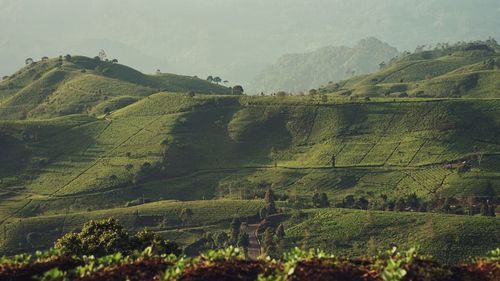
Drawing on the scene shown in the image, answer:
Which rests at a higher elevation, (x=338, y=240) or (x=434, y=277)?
(x=434, y=277)

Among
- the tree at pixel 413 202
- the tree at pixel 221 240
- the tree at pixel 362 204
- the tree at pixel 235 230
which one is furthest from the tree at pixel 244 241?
the tree at pixel 413 202

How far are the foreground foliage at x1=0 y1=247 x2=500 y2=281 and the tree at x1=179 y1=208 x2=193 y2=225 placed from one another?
5076 inches

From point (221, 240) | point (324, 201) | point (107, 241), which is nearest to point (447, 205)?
point (324, 201)

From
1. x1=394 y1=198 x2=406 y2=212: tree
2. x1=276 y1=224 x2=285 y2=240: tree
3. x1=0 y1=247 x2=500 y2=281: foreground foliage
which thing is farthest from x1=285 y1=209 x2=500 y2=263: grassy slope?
x1=0 y1=247 x2=500 y2=281: foreground foliage

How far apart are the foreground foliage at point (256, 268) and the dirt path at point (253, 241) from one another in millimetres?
108260

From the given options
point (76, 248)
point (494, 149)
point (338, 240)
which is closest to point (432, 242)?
point (338, 240)

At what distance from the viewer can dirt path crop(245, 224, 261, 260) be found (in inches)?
5507

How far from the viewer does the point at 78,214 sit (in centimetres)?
16475

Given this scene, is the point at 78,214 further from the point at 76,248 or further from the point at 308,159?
the point at 76,248

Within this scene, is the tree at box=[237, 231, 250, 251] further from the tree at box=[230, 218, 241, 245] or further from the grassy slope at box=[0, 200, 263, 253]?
the grassy slope at box=[0, 200, 263, 253]

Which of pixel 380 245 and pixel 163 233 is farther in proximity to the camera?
pixel 163 233

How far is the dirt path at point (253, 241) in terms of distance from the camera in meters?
140

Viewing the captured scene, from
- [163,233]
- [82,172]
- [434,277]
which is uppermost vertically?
[434,277]

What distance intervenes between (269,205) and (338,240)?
1091 inches
